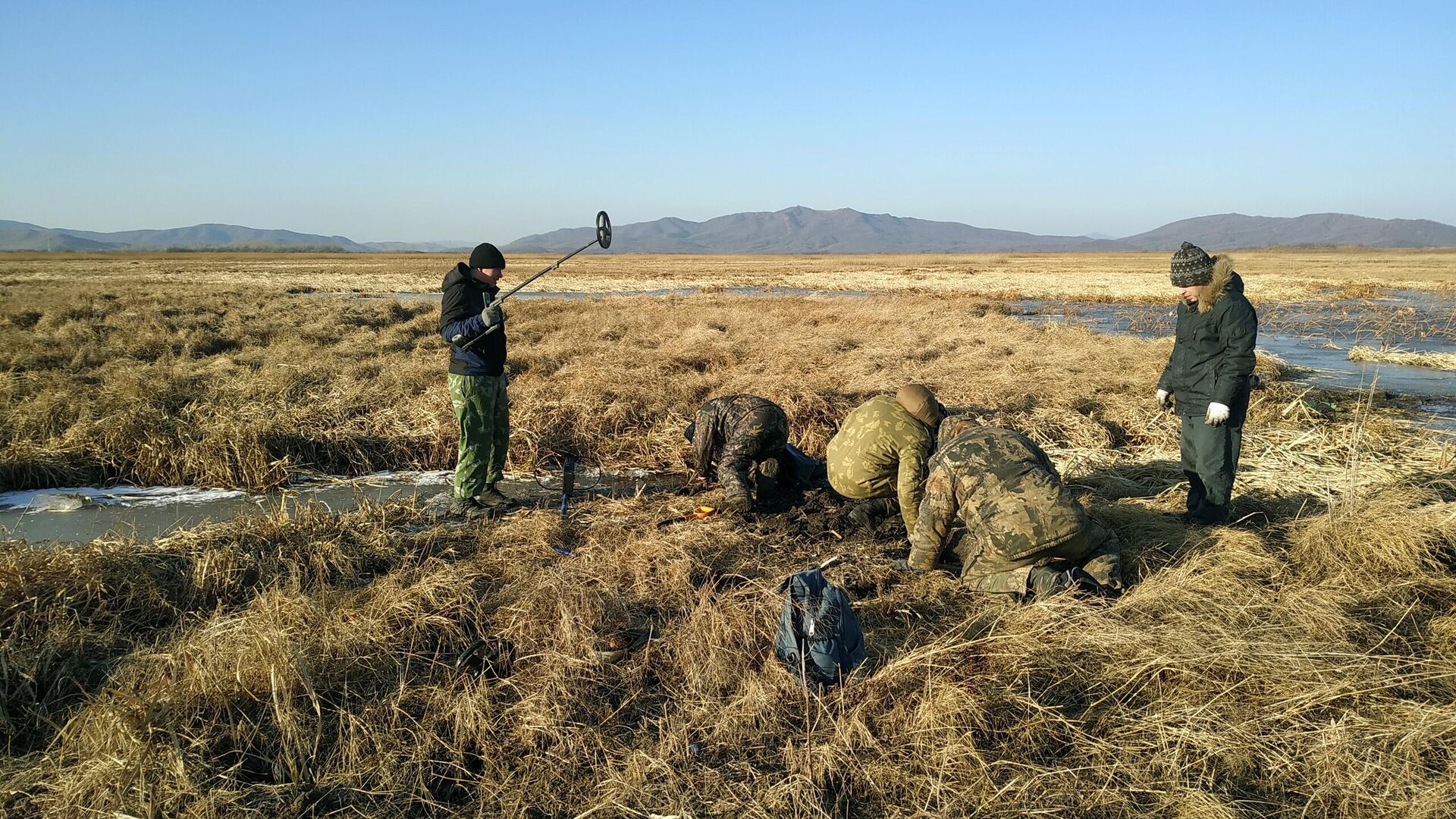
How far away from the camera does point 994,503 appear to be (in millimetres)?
4102

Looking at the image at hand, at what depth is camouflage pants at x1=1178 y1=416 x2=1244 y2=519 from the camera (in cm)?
511

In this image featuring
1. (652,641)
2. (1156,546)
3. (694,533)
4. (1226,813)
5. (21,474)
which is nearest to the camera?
(1226,813)

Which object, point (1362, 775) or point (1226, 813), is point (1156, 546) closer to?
point (1362, 775)

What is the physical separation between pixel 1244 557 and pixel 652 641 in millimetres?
3480

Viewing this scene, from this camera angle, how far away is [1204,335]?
5148 millimetres

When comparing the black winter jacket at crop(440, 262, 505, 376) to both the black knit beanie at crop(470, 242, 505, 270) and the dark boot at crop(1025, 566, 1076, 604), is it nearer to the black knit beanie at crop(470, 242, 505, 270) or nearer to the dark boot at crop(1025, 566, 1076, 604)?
the black knit beanie at crop(470, 242, 505, 270)

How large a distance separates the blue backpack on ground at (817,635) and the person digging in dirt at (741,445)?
7.32ft

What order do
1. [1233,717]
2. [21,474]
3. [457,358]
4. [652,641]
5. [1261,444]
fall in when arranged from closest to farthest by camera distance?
[1233,717]
[652,641]
[457,358]
[21,474]
[1261,444]

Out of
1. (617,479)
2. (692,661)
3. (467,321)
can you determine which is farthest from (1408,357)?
(467,321)

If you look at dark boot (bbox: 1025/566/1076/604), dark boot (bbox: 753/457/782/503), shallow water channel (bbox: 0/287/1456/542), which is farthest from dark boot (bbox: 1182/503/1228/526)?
shallow water channel (bbox: 0/287/1456/542)

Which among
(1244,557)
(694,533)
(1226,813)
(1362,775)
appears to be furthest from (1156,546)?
(694,533)

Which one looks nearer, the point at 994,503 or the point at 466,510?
the point at 994,503

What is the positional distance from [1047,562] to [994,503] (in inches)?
16.6

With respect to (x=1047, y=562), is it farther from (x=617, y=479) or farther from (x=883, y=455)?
(x=617, y=479)
